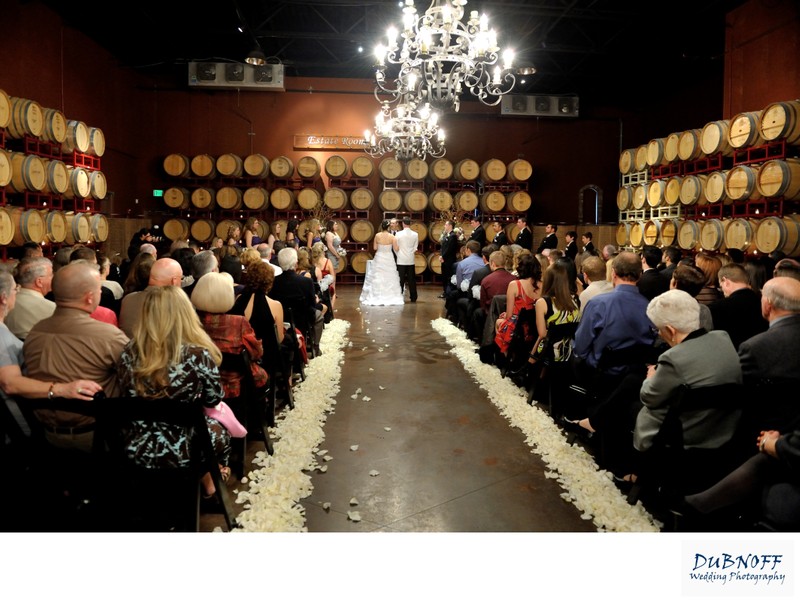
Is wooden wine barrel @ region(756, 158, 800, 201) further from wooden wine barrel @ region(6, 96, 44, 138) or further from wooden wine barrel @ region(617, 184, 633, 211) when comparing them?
wooden wine barrel @ region(6, 96, 44, 138)

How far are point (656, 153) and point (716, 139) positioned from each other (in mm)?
1756

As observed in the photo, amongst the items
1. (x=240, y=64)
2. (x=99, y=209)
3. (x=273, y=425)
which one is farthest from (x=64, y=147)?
(x=273, y=425)

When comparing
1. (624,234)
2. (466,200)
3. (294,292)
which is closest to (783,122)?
(624,234)

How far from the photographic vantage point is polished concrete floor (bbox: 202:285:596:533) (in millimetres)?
2891

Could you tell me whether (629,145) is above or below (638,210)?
above

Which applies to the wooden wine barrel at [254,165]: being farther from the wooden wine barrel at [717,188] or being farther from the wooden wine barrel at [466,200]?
the wooden wine barrel at [717,188]

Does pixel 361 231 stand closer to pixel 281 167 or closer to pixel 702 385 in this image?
pixel 281 167

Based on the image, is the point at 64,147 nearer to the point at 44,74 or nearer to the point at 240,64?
the point at 44,74

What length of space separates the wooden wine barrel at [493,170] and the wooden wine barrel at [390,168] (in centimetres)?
197

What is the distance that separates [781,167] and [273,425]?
7.28m

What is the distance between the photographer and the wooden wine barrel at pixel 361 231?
46.9 feet

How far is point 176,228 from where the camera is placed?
13609 millimetres

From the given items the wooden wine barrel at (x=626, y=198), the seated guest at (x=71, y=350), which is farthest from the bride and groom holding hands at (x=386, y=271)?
the seated guest at (x=71, y=350)

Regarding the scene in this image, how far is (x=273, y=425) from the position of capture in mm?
4152
